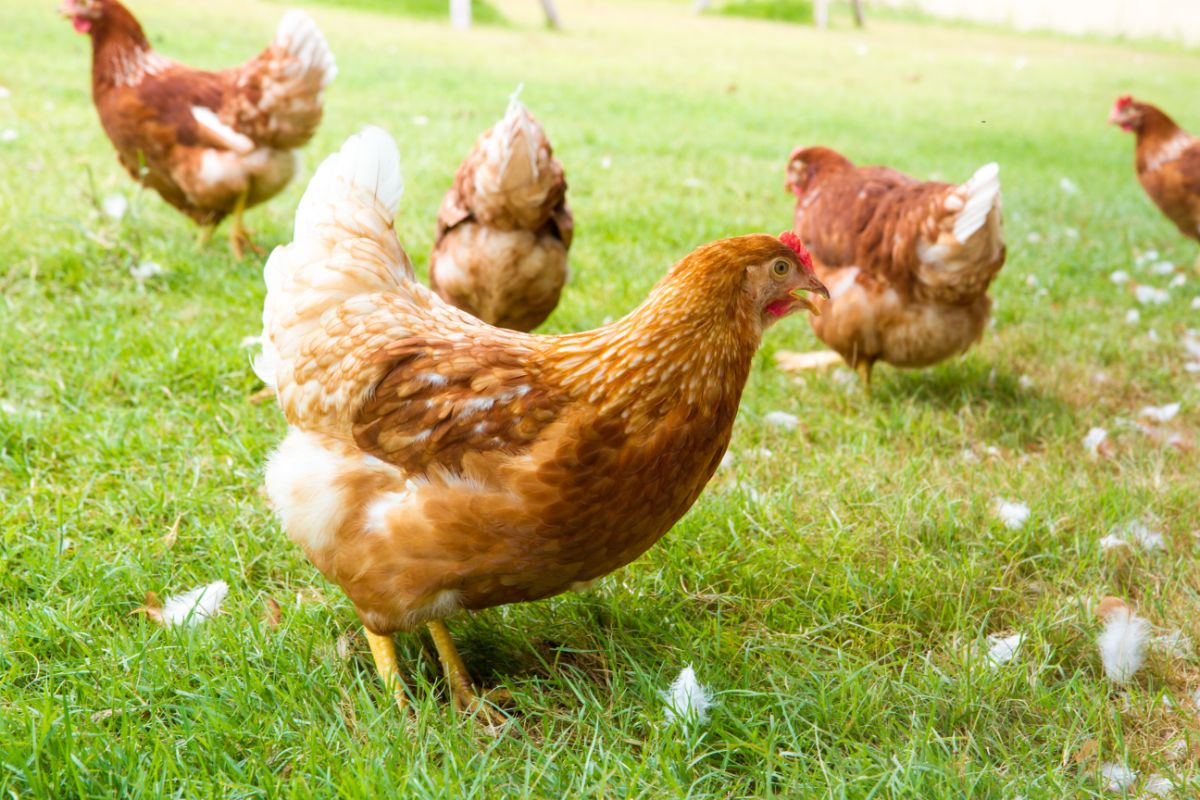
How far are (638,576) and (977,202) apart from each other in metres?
1.97

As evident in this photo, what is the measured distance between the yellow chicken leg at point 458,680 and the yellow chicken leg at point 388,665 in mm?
105

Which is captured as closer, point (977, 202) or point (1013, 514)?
point (1013, 514)

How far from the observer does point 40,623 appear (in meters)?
2.35

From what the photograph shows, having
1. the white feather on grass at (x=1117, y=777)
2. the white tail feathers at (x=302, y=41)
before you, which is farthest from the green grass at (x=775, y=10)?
the white feather on grass at (x=1117, y=777)

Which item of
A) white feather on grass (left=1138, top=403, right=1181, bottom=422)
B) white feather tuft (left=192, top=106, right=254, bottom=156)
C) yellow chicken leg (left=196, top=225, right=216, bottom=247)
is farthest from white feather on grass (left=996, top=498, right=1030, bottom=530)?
yellow chicken leg (left=196, top=225, right=216, bottom=247)

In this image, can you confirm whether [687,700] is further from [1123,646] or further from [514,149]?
[514,149]

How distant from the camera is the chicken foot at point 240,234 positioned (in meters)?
5.13

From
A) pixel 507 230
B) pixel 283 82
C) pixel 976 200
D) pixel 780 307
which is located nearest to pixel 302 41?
pixel 283 82

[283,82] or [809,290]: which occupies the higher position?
[283,82]

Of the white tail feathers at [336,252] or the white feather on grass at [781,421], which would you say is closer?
the white tail feathers at [336,252]

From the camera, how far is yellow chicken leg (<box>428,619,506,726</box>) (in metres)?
2.24

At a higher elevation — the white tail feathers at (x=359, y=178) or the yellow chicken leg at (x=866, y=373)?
the white tail feathers at (x=359, y=178)

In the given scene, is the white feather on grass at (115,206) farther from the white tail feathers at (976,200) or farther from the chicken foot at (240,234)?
the white tail feathers at (976,200)

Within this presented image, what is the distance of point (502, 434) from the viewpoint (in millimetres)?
2105
